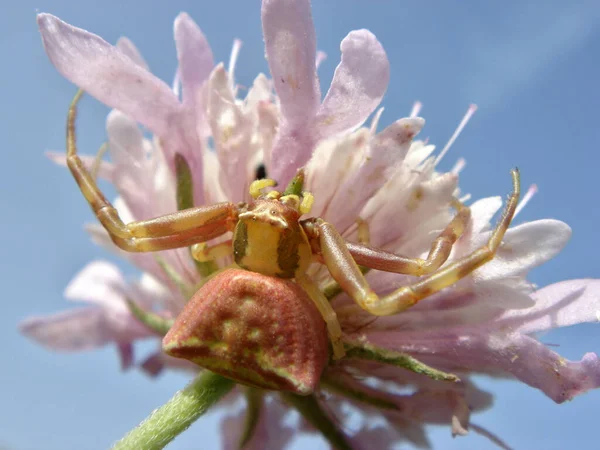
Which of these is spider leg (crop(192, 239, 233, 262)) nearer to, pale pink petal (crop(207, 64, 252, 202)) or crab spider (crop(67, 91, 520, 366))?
crab spider (crop(67, 91, 520, 366))

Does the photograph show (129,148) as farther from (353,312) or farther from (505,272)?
(505,272)

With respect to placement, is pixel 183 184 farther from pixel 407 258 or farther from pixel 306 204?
pixel 407 258

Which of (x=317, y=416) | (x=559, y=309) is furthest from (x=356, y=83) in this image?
(x=317, y=416)

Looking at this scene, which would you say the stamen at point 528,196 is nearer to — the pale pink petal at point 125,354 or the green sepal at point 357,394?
the green sepal at point 357,394

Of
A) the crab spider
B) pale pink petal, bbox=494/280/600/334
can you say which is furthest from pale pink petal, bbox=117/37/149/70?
pale pink petal, bbox=494/280/600/334

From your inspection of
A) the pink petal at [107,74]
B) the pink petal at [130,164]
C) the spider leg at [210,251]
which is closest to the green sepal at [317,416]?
the spider leg at [210,251]
